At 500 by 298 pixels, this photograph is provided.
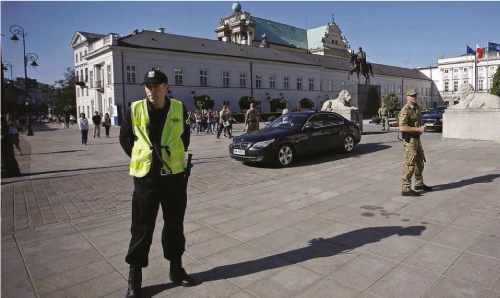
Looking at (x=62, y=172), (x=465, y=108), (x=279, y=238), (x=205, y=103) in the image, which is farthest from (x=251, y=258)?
(x=205, y=103)

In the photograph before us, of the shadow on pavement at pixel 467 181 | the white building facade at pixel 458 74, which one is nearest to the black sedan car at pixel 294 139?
the shadow on pavement at pixel 467 181

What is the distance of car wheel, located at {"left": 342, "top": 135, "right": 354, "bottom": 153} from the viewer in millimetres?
12102

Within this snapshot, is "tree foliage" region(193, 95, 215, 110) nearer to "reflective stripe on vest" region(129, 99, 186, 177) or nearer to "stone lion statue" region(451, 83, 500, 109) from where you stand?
"stone lion statue" region(451, 83, 500, 109)

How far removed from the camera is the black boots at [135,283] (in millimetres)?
3111

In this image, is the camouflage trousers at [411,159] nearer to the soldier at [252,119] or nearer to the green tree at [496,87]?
the soldier at [252,119]

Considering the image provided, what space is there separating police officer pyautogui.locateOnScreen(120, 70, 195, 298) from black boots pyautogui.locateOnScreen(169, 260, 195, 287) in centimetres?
1

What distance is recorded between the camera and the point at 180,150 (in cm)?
329

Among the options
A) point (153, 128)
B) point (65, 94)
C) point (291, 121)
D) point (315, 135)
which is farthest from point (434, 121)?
point (65, 94)

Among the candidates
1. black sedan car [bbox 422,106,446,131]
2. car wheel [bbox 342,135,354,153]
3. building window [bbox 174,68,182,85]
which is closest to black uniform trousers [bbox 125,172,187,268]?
car wheel [bbox 342,135,354,153]

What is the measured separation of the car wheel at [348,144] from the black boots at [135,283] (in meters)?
9.86

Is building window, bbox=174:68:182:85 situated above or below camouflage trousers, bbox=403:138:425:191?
above

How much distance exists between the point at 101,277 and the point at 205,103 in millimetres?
42191

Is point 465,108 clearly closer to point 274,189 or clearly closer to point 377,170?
point 377,170

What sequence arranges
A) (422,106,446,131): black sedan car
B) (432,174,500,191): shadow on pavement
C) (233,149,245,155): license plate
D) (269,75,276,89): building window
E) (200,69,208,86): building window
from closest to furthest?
(432,174,500,191): shadow on pavement → (233,149,245,155): license plate → (422,106,446,131): black sedan car → (200,69,208,86): building window → (269,75,276,89): building window
